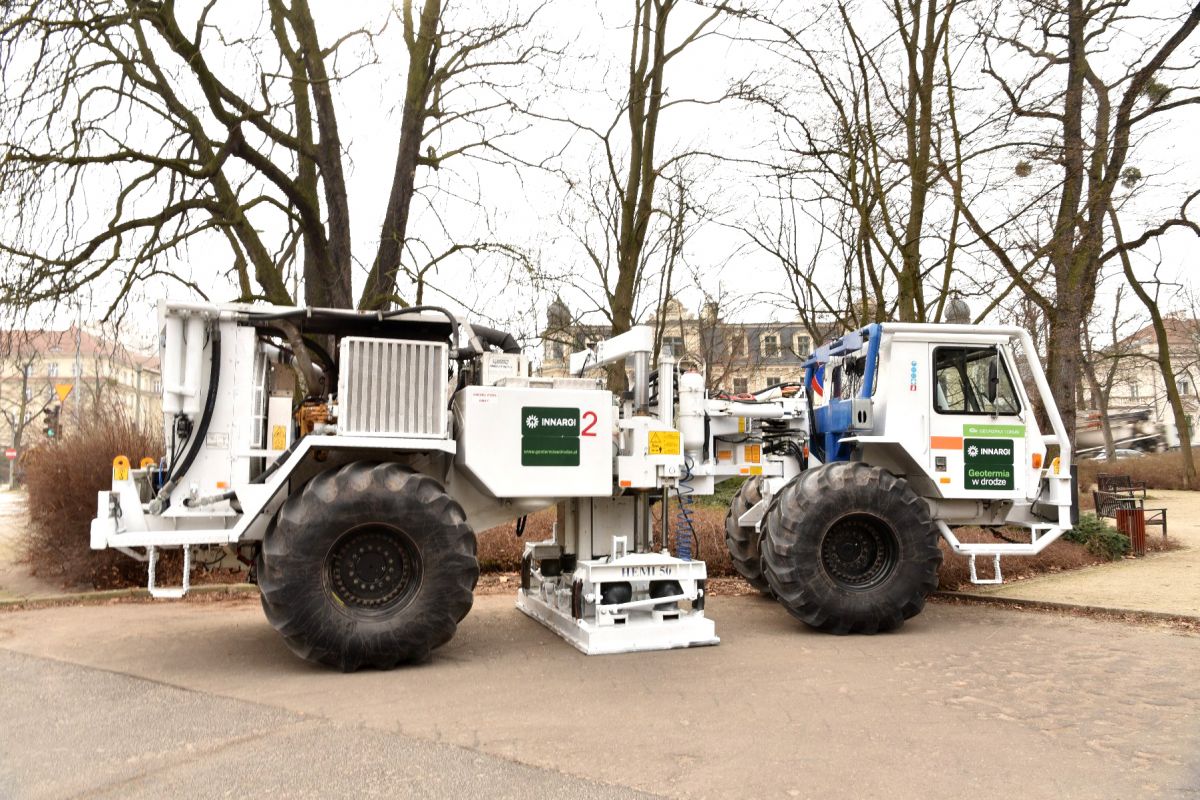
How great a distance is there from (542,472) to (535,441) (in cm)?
25

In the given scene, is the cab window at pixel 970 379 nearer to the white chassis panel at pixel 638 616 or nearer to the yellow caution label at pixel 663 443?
the yellow caution label at pixel 663 443

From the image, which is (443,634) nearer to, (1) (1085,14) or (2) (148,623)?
(2) (148,623)

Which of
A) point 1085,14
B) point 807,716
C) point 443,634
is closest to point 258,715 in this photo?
point 443,634

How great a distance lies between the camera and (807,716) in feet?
18.5

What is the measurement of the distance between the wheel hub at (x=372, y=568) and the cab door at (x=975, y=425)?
486 cm

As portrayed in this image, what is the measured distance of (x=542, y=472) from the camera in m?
7.43

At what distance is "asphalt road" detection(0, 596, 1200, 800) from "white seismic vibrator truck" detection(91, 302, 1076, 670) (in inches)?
20.8

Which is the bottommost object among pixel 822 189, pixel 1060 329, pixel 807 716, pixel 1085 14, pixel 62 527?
pixel 807 716

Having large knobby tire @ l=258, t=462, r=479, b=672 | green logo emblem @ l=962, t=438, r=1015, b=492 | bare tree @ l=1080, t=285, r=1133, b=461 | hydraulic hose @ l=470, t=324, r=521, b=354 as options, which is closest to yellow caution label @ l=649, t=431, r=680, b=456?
hydraulic hose @ l=470, t=324, r=521, b=354

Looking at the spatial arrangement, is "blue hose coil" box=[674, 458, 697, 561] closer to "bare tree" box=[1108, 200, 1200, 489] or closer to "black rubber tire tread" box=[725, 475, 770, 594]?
"black rubber tire tread" box=[725, 475, 770, 594]

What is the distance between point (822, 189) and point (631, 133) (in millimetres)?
3277

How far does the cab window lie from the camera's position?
29.0 ft

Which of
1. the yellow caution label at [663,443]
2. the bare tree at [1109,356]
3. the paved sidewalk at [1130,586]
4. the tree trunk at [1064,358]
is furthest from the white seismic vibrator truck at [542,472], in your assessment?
the bare tree at [1109,356]

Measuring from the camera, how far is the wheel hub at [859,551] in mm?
8359
